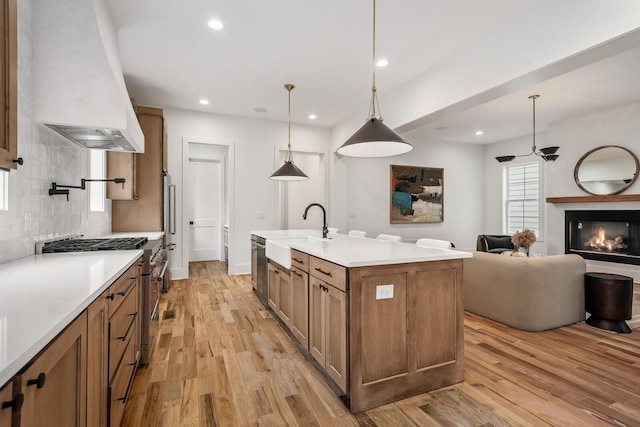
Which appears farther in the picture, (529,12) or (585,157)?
(585,157)

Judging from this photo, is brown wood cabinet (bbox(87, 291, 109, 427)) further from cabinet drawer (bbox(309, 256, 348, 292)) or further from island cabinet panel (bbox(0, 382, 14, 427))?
cabinet drawer (bbox(309, 256, 348, 292))

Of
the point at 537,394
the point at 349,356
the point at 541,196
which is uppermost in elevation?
the point at 541,196

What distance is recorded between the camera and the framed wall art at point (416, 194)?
7.32 m

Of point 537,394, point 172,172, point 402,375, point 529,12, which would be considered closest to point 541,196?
point 529,12

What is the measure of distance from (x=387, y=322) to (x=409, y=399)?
20.7 inches

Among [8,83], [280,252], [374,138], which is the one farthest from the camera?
[280,252]

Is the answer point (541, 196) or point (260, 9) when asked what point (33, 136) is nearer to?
point (260, 9)

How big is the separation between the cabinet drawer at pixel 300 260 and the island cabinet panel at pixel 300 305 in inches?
1.4

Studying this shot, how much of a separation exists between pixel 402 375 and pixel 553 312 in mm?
2141

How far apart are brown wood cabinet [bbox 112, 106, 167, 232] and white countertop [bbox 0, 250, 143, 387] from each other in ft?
7.47

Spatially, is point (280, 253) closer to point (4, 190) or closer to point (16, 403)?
point (4, 190)

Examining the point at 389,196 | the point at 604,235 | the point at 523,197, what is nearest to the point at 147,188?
the point at 389,196

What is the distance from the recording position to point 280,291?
3240mm

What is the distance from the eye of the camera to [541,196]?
23.0ft
